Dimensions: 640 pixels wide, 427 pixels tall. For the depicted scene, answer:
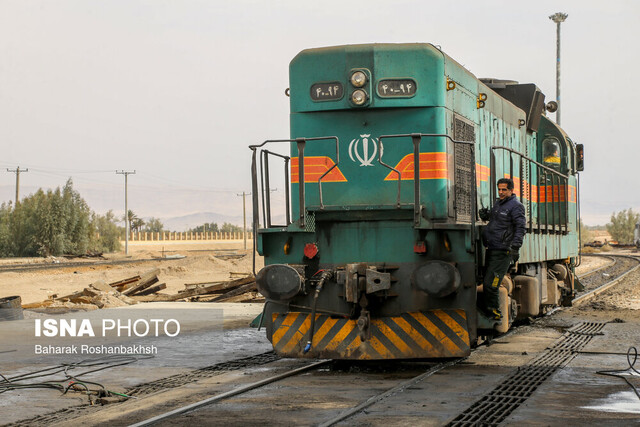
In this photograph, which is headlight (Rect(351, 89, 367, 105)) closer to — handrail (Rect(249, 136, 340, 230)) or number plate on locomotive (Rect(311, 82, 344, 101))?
number plate on locomotive (Rect(311, 82, 344, 101))

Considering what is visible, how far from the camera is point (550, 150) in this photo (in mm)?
14945

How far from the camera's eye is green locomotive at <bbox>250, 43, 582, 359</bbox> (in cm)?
899

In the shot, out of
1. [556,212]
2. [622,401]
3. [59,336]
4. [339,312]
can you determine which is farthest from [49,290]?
[622,401]

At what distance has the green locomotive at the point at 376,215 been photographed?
354 inches

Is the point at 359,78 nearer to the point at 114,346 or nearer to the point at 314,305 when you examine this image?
the point at 314,305

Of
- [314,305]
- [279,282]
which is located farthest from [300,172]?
[314,305]

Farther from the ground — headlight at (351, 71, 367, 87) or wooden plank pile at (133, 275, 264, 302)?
headlight at (351, 71, 367, 87)

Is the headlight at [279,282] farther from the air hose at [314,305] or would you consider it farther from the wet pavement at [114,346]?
the wet pavement at [114,346]

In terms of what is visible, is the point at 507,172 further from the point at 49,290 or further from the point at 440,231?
the point at 49,290

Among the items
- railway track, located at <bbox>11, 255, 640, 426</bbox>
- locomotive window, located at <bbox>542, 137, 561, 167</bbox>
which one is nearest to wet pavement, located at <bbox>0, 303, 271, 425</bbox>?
railway track, located at <bbox>11, 255, 640, 426</bbox>

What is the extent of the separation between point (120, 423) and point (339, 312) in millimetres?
3136

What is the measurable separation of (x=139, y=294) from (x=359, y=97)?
13845 millimetres

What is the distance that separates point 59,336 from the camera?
525 inches

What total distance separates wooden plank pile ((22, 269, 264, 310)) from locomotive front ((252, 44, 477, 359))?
9878 mm
